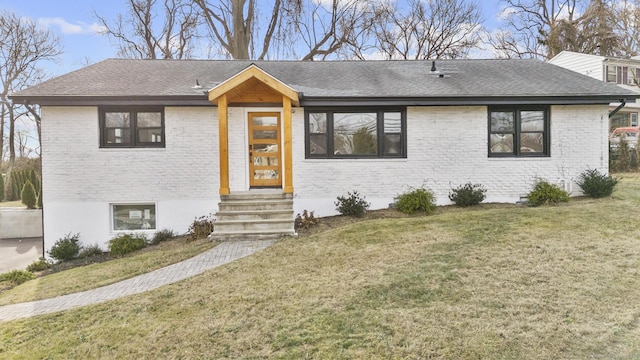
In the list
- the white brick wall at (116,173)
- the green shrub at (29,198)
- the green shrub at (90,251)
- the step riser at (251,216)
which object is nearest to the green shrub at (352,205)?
the step riser at (251,216)

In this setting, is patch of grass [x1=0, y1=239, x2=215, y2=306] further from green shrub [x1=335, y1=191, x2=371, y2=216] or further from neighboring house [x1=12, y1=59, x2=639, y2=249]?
green shrub [x1=335, y1=191, x2=371, y2=216]

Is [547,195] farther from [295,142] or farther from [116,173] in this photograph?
[116,173]

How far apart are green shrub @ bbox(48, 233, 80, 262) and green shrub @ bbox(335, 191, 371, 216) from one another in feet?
22.4

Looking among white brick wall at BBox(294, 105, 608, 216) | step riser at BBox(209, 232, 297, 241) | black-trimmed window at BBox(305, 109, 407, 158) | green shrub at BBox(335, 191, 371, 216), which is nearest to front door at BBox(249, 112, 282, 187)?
white brick wall at BBox(294, 105, 608, 216)

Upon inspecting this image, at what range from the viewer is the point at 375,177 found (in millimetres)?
9688

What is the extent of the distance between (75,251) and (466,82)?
38.2 ft

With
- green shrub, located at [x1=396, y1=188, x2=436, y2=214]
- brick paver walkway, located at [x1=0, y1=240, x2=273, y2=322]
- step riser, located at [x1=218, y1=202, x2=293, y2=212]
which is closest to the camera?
brick paver walkway, located at [x1=0, y1=240, x2=273, y2=322]

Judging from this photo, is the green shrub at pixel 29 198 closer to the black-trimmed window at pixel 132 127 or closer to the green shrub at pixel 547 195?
the black-trimmed window at pixel 132 127

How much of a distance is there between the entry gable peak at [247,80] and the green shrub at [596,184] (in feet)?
27.3

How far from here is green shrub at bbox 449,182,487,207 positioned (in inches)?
375

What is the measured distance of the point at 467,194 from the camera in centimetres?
951

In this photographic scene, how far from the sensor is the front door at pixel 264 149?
9789 mm

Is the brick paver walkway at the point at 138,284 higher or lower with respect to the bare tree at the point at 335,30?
lower

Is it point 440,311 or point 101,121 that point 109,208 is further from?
point 440,311
